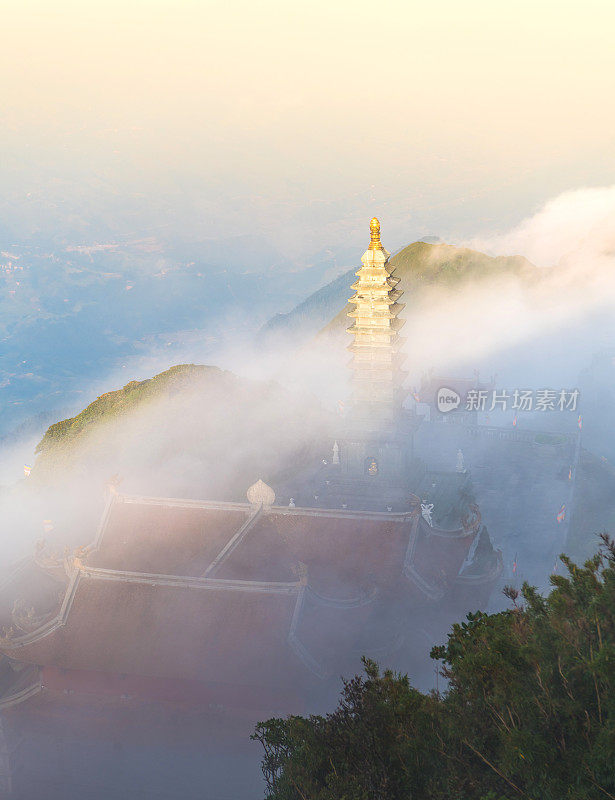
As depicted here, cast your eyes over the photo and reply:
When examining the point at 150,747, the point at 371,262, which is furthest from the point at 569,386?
the point at 150,747

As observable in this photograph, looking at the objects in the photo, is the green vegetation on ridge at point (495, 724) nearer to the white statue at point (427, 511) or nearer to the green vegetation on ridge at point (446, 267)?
the white statue at point (427, 511)

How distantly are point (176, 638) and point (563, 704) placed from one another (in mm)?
20487

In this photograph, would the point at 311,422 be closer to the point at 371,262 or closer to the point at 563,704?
the point at 371,262

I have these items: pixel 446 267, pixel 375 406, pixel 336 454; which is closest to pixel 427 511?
pixel 375 406

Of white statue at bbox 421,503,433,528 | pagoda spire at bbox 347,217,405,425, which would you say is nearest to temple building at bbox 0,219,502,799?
white statue at bbox 421,503,433,528

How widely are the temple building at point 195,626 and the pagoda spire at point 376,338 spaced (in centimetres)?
1186

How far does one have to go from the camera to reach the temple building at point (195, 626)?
1199 inches

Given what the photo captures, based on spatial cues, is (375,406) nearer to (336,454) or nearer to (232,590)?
(336,454)

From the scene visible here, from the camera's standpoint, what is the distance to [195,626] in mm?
31516

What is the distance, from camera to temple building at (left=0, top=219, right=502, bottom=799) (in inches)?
1199

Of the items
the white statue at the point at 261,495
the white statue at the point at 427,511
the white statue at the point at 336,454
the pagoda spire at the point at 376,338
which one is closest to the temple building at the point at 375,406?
the pagoda spire at the point at 376,338

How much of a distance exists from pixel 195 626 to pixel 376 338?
2132 centimetres

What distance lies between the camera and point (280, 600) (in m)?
31.6

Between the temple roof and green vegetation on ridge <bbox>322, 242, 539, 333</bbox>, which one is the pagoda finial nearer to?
the temple roof
